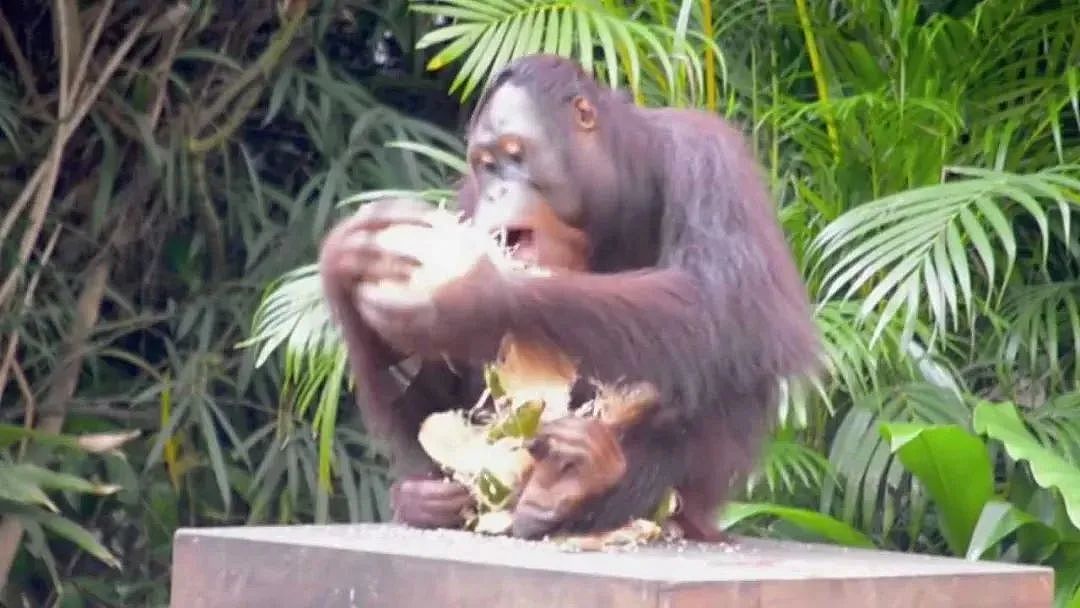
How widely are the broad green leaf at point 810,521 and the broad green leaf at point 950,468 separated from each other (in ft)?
0.28

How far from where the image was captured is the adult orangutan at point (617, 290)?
1014mm

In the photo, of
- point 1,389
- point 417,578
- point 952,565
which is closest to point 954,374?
point 952,565

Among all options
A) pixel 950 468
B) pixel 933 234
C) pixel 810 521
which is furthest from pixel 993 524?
pixel 933 234

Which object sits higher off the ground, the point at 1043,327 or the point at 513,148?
the point at 513,148

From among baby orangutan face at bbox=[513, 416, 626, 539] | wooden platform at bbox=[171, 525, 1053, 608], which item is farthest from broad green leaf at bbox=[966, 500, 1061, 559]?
baby orangutan face at bbox=[513, 416, 626, 539]

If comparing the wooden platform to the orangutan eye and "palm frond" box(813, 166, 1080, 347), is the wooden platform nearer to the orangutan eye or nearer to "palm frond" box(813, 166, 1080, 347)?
the orangutan eye

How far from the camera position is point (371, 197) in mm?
1682

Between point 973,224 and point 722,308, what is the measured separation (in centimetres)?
60

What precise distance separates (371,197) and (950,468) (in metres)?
0.62

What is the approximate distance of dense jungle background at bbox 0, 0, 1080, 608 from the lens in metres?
1.65

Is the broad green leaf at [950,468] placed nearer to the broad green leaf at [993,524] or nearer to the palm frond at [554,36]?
the broad green leaf at [993,524]

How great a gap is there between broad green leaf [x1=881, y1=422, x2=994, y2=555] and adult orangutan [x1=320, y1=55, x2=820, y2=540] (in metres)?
0.42

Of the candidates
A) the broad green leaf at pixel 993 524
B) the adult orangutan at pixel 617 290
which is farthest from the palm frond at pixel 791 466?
A: the adult orangutan at pixel 617 290

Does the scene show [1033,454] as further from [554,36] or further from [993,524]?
[554,36]
